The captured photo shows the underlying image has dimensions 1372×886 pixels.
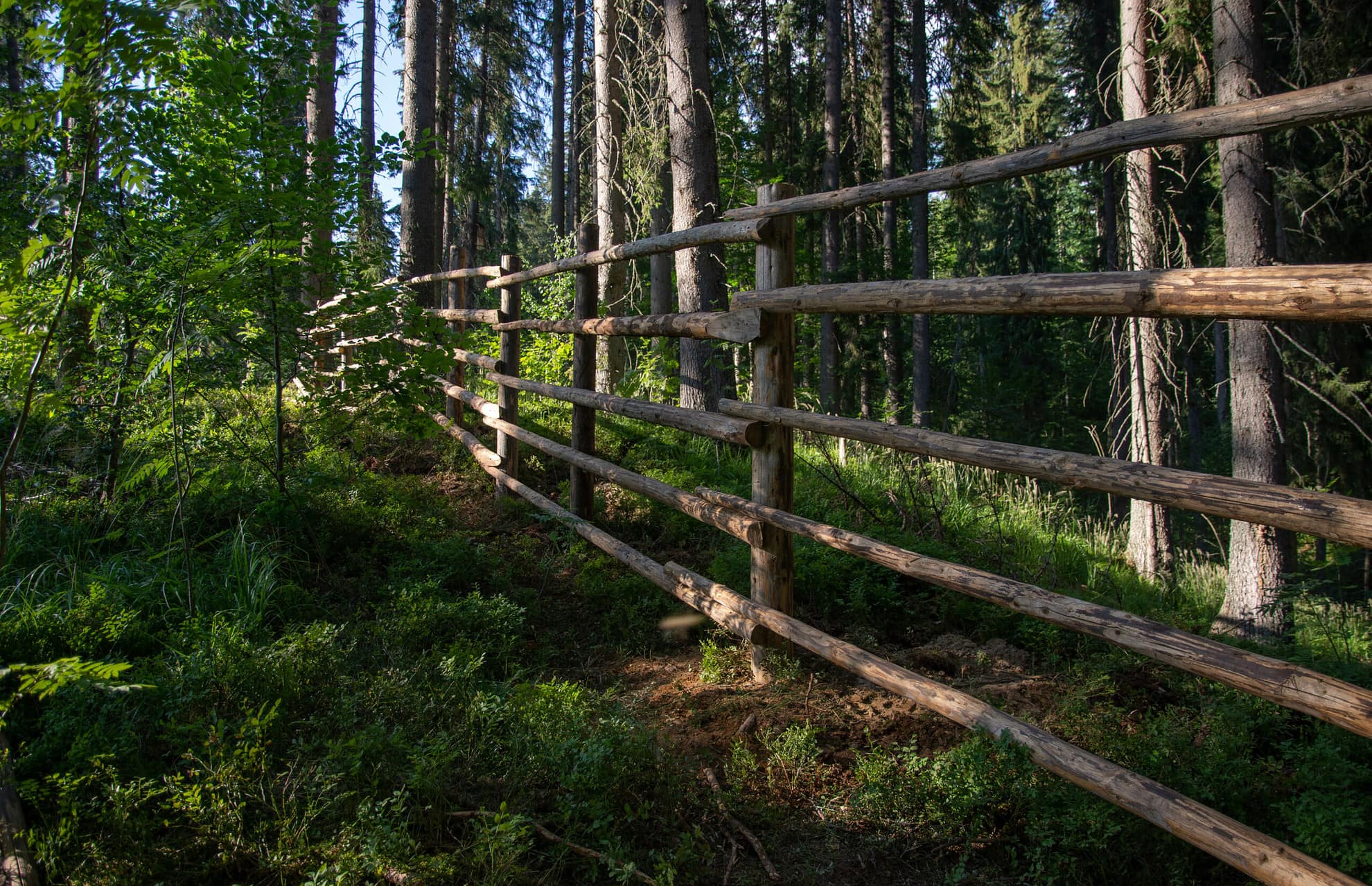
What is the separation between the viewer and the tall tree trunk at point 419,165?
988 cm

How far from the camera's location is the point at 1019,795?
8.59 feet

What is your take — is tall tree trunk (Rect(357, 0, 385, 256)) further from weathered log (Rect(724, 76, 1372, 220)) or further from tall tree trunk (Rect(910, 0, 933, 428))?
tall tree trunk (Rect(910, 0, 933, 428))

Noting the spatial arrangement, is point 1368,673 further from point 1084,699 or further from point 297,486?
point 297,486

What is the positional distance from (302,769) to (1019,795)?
2.34 meters

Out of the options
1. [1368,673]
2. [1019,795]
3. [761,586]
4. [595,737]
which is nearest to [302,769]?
[595,737]

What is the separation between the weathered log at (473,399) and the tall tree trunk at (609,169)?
1.55 meters

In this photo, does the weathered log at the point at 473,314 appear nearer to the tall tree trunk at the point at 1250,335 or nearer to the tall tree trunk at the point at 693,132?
the tall tree trunk at the point at 693,132

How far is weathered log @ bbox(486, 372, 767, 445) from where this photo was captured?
154 inches

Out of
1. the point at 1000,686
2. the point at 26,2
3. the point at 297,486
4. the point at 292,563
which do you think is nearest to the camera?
the point at 26,2

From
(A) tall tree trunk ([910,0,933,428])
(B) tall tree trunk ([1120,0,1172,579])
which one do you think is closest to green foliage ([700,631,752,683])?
(B) tall tree trunk ([1120,0,1172,579])

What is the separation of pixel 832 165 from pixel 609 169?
8.72 m

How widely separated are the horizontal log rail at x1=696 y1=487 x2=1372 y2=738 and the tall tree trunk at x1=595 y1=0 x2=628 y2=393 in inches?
232

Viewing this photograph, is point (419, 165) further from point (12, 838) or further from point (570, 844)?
point (570, 844)

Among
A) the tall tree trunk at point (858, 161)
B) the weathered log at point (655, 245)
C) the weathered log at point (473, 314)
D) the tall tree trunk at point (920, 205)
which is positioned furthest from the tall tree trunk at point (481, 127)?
the weathered log at point (655, 245)
